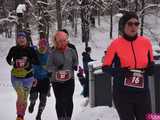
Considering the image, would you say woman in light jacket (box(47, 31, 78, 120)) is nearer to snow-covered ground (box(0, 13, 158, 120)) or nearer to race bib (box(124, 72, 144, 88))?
snow-covered ground (box(0, 13, 158, 120))

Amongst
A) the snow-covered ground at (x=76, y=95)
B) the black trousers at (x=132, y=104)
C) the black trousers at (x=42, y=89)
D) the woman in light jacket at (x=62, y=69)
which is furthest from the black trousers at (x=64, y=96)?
the black trousers at (x=132, y=104)

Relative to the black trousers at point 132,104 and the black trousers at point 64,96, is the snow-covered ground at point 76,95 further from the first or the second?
the black trousers at point 132,104

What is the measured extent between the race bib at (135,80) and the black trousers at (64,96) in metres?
2.59

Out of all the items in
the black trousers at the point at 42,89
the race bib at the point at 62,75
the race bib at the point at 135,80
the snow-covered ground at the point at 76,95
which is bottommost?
the snow-covered ground at the point at 76,95

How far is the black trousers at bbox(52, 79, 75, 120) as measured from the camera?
834 cm

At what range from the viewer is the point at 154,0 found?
178ft

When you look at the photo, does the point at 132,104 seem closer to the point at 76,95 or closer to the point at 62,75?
the point at 62,75

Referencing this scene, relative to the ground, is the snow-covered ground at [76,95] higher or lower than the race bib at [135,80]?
lower

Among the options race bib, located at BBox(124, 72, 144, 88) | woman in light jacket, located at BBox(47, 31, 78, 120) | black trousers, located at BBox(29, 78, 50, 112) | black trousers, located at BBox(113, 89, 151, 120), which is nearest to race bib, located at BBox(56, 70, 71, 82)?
woman in light jacket, located at BBox(47, 31, 78, 120)

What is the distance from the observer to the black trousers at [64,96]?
8336 mm

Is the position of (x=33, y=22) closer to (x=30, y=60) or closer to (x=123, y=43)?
(x=30, y=60)

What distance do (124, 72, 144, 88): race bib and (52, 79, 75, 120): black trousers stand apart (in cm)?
259

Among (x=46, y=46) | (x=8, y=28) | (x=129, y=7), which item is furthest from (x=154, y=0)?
(x=46, y=46)

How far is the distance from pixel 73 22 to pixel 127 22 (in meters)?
42.1
